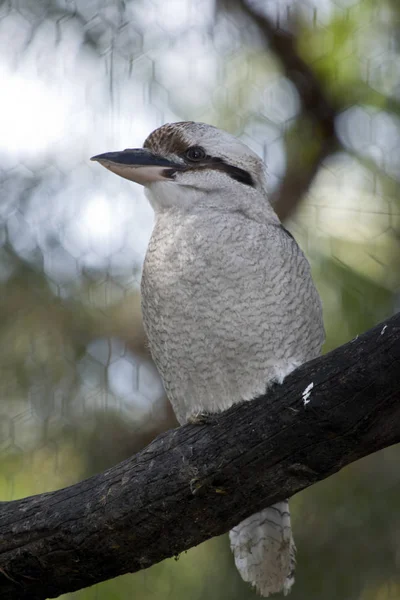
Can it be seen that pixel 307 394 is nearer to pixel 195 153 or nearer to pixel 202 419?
pixel 202 419

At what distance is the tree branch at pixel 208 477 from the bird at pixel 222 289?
11 centimetres

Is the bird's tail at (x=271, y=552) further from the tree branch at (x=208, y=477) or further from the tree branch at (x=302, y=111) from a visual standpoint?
the tree branch at (x=302, y=111)

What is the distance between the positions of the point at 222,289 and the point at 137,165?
0.34 m

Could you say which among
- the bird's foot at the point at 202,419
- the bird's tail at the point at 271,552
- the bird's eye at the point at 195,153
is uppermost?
the bird's eye at the point at 195,153

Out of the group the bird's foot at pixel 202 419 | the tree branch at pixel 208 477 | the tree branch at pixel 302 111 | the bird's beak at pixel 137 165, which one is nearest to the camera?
the tree branch at pixel 208 477

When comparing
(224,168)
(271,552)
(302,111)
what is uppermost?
(224,168)

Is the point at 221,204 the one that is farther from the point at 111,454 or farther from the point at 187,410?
the point at 111,454

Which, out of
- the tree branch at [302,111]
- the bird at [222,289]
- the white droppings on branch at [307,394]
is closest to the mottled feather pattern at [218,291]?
the bird at [222,289]

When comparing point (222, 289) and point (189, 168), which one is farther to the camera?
point (189, 168)

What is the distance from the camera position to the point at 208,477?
1.41 meters

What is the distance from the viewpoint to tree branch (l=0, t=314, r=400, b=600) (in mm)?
1248

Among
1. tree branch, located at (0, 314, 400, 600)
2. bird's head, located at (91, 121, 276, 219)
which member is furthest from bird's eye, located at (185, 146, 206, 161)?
tree branch, located at (0, 314, 400, 600)

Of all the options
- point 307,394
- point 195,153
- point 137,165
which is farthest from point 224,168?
point 307,394

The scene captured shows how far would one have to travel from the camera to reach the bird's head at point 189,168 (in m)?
1.75
